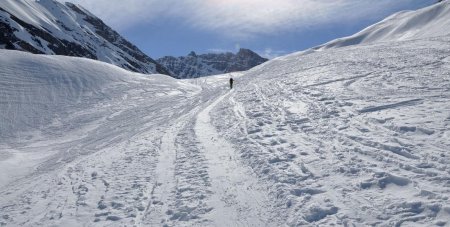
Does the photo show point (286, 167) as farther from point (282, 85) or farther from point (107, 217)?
point (282, 85)

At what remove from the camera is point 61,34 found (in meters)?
131

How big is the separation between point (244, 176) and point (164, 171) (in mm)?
2519

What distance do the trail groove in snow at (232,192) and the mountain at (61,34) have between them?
84951 mm

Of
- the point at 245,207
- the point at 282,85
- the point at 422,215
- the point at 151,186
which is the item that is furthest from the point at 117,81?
the point at 422,215

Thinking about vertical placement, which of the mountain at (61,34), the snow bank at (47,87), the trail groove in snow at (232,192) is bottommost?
the trail groove in snow at (232,192)

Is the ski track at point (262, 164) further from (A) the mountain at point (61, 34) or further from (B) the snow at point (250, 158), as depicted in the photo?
(A) the mountain at point (61, 34)

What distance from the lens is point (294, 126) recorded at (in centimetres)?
1539

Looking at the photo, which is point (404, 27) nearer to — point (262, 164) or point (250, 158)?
Answer: point (250, 158)

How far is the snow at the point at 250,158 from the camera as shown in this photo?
843cm

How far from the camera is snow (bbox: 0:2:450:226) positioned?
843 cm

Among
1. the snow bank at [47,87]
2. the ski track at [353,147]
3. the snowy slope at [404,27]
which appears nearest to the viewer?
the ski track at [353,147]

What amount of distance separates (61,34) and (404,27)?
99.9m

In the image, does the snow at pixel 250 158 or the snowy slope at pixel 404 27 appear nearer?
the snow at pixel 250 158

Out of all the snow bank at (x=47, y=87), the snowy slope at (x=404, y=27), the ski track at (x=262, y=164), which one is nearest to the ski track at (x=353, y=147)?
the ski track at (x=262, y=164)
